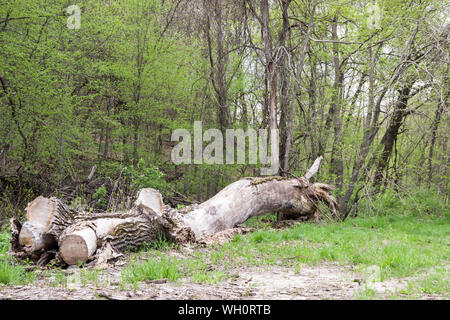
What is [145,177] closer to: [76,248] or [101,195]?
[101,195]

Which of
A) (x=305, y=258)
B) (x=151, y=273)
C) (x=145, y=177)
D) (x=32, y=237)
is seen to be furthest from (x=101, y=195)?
(x=151, y=273)

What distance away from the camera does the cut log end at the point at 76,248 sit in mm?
4266

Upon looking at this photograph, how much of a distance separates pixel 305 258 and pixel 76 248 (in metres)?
3.06

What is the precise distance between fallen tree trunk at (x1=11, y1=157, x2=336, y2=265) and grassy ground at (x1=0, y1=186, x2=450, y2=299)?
27 cm

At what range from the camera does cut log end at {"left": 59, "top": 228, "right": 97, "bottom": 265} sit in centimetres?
427

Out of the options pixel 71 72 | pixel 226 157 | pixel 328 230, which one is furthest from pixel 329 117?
pixel 71 72

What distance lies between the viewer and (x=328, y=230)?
784 cm

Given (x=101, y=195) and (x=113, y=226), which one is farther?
(x=101, y=195)

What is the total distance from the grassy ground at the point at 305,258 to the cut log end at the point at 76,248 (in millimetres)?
309

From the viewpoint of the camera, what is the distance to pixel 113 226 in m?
4.96

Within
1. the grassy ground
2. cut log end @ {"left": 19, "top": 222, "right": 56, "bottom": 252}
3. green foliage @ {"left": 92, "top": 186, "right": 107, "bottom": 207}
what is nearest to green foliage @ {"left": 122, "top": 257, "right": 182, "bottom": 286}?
the grassy ground

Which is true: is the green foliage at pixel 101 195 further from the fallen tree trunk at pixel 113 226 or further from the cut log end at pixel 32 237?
the cut log end at pixel 32 237
